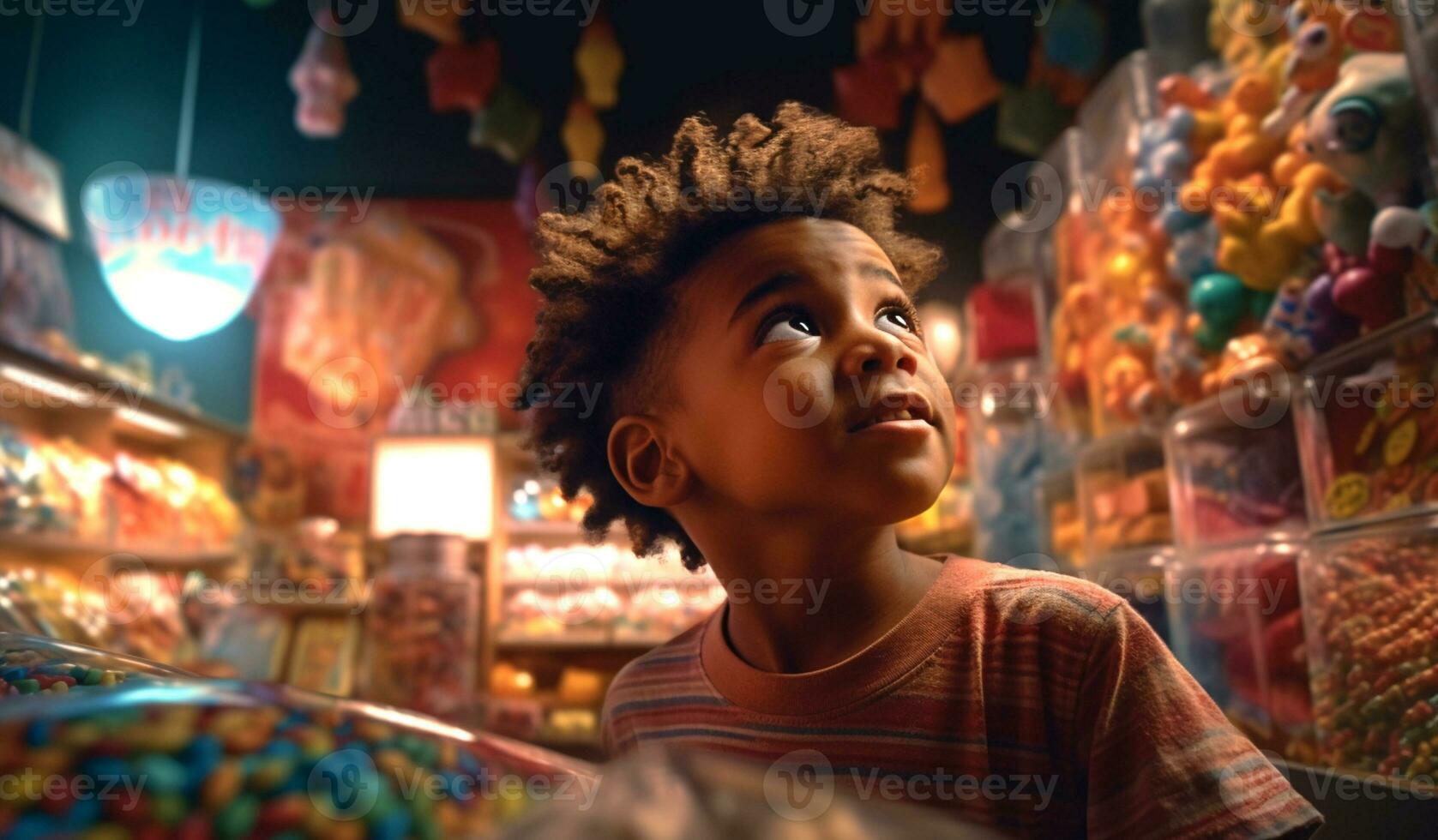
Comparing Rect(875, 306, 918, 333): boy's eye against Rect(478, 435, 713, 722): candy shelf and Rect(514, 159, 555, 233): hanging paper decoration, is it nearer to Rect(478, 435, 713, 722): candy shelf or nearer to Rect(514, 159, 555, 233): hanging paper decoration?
Rect(478, 435, 713, 722): candy shelf

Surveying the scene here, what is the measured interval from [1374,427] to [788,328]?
0.99 metres

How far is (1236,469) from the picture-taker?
1.61m

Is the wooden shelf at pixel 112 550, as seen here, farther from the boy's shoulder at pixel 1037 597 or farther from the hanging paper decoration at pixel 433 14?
the boy's shoulder at pixel 1037 597

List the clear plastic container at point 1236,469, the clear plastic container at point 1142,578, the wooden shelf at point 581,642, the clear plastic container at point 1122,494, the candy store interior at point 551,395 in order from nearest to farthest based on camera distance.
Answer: the candy store interior at point 551,395
the clear plastic container at point 1236,469
the clear plastic container at point 1142,578
the clear plastic container at point 1122,494
the wooden shelf at point 581,642

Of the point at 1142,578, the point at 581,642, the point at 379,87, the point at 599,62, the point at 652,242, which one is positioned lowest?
the point at 581,642

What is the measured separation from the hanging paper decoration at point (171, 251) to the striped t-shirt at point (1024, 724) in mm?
2444

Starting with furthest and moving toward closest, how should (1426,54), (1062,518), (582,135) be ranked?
(582,135) < (1062,518) < (1426,54)

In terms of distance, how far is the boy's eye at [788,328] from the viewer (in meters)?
0.74

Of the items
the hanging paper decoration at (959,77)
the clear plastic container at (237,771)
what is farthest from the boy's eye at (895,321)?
the hanging paper decoration at (959,77)

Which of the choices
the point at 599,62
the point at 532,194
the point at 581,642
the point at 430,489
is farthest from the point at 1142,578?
the point at 532,194

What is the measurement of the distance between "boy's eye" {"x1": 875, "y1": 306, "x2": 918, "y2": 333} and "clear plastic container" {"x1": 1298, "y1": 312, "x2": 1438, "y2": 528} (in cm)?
76

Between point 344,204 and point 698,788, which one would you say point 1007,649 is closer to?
point 698,788

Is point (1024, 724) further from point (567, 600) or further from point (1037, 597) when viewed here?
point (567, 600)

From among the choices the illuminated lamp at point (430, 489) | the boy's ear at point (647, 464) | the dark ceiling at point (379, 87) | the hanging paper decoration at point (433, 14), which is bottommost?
the boy's ear at point (647, 464)
